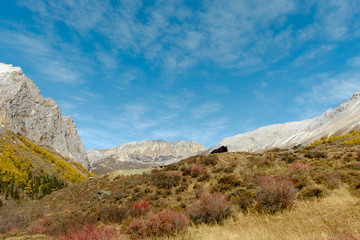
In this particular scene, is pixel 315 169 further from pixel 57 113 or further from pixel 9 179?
pixel 57 113

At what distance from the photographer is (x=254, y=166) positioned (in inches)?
727

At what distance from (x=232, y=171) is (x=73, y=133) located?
402 feet

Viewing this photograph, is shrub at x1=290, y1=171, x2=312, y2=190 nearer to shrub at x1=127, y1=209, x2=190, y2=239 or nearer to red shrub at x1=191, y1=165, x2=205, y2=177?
shrub at x1=127, y1=209, x2=190, y2=239

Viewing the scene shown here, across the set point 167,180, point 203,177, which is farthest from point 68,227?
point 203,177

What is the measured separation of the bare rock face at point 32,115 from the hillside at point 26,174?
20.8 metres

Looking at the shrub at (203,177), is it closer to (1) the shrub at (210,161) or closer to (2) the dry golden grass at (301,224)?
Result: (1) the shrub at (210,161)

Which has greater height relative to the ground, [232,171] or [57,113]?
[57,113]

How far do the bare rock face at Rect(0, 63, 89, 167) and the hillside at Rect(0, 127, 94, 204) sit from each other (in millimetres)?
20812

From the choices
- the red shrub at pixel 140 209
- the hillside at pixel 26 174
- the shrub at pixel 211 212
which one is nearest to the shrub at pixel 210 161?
the red shrub at pixel 140 209

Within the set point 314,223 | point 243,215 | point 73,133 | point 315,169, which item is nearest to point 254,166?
point 315,169

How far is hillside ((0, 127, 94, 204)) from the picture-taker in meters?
41.8

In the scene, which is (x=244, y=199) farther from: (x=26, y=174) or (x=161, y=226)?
(x=26, y=174)

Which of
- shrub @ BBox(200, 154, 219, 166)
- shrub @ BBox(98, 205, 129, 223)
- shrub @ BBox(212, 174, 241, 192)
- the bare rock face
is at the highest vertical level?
the bare rock face

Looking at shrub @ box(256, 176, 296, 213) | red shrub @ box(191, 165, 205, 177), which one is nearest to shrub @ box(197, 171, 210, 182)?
red shrub @ box(191, 165, 205, 177)
